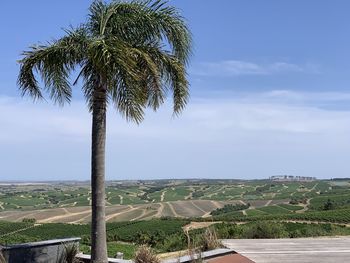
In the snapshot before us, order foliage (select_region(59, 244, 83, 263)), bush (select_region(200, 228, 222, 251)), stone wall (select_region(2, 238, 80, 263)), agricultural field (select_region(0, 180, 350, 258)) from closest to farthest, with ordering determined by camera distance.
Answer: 1. stone wall (select_region(2, 238, 80, 263))
2. foliage (select_region(59, 244, 83, 263))
3. bush (select_region(200, 228, 222, 251))
4. agricultural field (select_region(0, 180, 350, 258))

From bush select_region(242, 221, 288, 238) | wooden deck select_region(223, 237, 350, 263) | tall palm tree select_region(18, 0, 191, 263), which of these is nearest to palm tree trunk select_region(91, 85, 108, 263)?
tall palm tree select_region(18, 0, 191, 263)

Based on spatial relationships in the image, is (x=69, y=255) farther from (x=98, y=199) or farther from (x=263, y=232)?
(x=263, y=232)

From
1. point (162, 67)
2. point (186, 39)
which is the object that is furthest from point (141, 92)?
point (186, 39)

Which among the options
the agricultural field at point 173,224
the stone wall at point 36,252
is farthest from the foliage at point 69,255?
the agricultural field at point 173,224

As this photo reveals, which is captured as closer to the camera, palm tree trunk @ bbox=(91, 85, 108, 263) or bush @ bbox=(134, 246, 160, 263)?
bush @ bbox=(134, 246, 160, 263)

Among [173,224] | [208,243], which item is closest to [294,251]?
[208,243]

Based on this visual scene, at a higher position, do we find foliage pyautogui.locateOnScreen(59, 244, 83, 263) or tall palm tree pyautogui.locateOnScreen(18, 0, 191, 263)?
tall palm tree pyautogui.locateOnScreen(18, 0, 191, 263)

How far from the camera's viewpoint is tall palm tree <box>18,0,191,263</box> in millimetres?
9289

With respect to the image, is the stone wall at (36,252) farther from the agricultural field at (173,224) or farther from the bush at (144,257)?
the agricultural field at (173,224)

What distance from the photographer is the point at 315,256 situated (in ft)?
37.1

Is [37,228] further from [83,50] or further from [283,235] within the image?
[83,50]

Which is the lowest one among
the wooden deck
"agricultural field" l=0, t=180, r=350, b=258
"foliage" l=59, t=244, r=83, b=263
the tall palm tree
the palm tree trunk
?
"agricultural field" l=0, t=180, r=350, b=258

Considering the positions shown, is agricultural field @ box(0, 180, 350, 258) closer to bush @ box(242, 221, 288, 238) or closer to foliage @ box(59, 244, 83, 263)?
bush @ box(242, 221, 288, 238)

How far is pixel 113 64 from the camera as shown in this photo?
906cm
